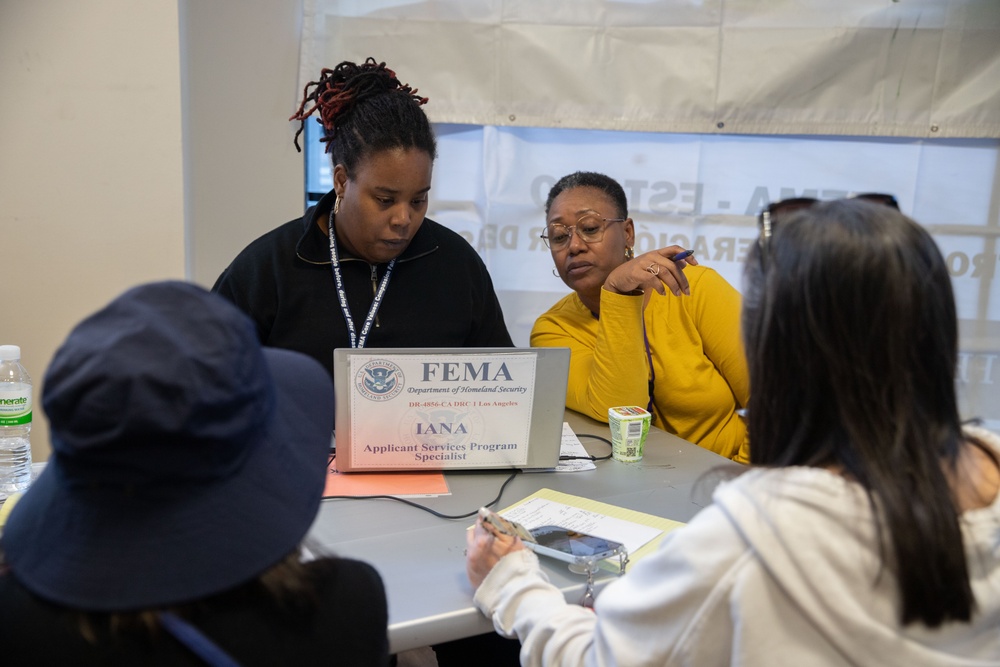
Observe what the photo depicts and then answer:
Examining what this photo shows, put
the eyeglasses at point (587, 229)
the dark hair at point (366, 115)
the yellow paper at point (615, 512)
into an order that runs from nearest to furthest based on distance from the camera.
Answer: the yellow paper at point (615, 512) < the dark hair at point (366, 115) < the eyeglasses at point (587, 229)

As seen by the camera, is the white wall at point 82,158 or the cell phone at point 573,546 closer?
the cell phone at point 573,546

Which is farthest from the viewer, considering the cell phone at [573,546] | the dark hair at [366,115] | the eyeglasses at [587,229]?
the eyeglasses at [587,229]

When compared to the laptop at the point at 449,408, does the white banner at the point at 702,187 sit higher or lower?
higher

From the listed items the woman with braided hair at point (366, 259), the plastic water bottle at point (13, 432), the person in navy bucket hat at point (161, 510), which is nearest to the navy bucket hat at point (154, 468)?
the person in navy bucket hat at point (161, 510)

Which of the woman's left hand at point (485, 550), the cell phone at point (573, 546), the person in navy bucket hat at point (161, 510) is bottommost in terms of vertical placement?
the cell phone at point (573, 546)

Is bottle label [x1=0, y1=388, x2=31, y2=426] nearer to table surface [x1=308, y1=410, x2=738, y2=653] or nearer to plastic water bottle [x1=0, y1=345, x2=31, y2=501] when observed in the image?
plastic water bottle [x1=0, y1=345, x2=31, y2=501]

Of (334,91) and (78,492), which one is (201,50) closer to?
(334,91)

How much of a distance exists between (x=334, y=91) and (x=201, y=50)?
3.45 ft

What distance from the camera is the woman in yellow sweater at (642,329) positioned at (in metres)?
2.02

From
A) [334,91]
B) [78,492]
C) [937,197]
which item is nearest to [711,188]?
[937,197]

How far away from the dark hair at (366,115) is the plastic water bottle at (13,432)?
33.5 inches

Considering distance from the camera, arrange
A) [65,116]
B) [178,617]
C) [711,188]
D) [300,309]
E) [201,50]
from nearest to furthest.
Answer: [178,617] < [300,309] < [65,116] < [201,50] < [711,188]

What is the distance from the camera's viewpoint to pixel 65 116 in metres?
2.32

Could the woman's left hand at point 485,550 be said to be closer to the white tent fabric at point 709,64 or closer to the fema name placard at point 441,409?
the fema name placard at point 441,409
